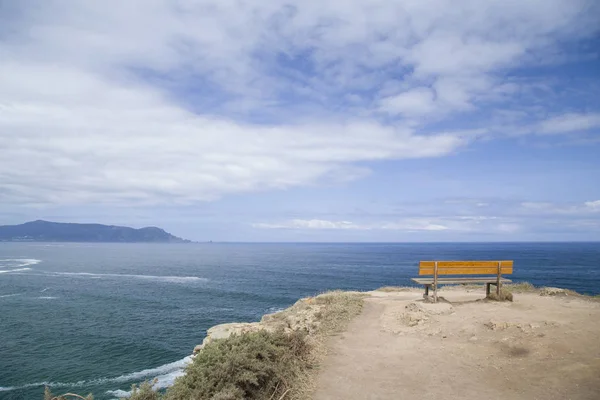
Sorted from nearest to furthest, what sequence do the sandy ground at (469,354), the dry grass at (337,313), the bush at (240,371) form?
1. the bush at (240,371)
2. the sandy ground at (469,354)
3. the dry grass at (337,313)

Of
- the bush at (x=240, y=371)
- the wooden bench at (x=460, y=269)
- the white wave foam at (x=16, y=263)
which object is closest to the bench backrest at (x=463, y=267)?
the wooden bench at (x=460, y=269)

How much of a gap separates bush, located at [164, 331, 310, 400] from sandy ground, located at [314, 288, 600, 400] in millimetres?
822

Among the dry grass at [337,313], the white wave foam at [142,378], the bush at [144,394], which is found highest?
the bush at [144,394]

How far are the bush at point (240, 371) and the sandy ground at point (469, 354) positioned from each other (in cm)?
82

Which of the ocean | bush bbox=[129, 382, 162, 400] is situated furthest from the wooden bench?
the ocean

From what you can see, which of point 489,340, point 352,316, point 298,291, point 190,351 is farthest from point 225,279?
point 489,340

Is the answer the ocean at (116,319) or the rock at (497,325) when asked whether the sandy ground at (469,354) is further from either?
the ocean at (116,319)

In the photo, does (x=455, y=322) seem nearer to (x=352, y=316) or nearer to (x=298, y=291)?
(x=352, y=316)

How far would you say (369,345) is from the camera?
32.0 feet

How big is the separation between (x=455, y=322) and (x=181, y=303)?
34.7 metres

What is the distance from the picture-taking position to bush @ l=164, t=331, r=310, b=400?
6320 millimetres

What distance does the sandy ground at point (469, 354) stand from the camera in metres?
→ 6.89

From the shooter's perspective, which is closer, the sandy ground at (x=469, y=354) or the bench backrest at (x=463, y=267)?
the sandy ground at (x=469, y=354)

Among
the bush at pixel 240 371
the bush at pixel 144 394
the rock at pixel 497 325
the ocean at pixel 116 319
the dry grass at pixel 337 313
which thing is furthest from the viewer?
the ocean at pixel 116 319
